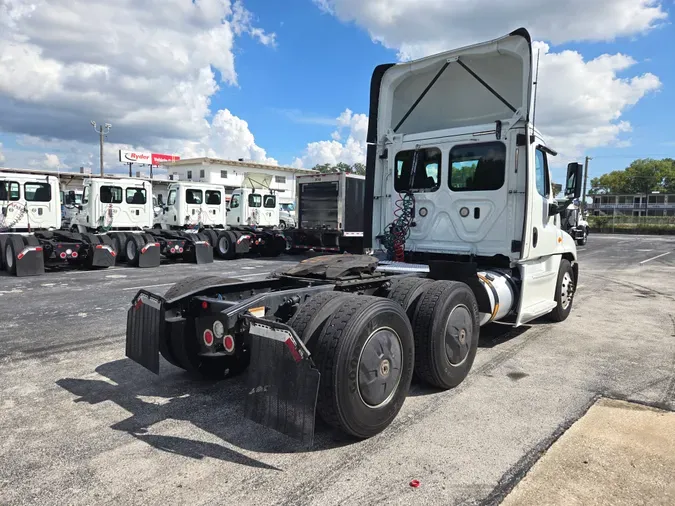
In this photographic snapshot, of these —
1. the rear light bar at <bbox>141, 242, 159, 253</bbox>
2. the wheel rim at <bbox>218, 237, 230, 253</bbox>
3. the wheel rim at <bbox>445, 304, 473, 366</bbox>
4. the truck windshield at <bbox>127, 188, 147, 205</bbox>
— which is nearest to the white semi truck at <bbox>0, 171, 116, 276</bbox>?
the rear light bar at <bbox>141, 242, 159, 253</bbox>

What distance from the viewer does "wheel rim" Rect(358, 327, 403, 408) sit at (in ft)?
11.1

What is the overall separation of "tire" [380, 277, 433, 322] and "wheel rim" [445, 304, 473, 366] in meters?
0.34

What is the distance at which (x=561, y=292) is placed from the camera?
733cm

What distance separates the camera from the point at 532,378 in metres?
4.88

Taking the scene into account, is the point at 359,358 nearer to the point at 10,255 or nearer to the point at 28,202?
the point at 10,255

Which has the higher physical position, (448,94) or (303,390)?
(448,94)

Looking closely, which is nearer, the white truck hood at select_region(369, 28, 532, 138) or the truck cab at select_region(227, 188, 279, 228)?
the white truck hood at select_region(369, 28, 532, 138)

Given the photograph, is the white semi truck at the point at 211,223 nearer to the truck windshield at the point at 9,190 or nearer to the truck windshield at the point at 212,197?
the truck windshield at the point at 212,197

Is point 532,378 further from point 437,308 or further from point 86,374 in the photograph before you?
point 86,374

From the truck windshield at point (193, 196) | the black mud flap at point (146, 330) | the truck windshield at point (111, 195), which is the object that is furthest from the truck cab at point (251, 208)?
the black mud flap at point (146, 330)

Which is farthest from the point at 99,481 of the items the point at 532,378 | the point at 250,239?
the point at 250,239

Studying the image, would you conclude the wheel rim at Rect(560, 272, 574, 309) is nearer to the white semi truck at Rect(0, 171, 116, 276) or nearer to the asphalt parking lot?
the asphalt parking lot

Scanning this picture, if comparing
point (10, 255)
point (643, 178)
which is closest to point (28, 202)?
point (10, 255)

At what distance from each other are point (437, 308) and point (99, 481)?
281 cm
